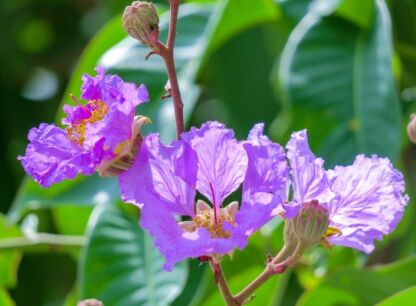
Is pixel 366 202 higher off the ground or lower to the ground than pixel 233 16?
lower

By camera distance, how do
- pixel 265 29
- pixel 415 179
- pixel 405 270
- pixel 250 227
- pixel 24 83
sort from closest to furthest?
pixel 250 227 < pixel 405 270 < pixel 265 29 < pixel 415 179 < pixel 24 83

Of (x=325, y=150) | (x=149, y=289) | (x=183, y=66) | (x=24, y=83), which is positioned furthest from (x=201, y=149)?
(x=24, y=83)

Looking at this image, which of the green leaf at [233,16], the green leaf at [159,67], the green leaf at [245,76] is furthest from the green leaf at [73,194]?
the green leaf at [245,76]

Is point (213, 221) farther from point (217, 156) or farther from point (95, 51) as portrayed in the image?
point (95, 51)

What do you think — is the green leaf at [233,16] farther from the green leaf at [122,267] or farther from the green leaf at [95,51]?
the green leaf at [122,267]

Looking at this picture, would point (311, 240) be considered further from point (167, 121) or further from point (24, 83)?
point (24, 83)

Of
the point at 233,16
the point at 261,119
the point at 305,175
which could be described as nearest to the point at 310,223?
the point at 305,175
